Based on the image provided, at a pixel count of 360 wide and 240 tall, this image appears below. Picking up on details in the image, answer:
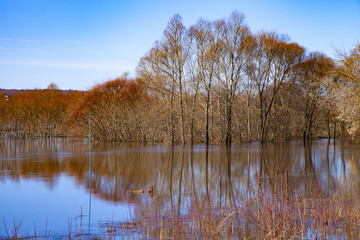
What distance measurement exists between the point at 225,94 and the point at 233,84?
160 centimetres

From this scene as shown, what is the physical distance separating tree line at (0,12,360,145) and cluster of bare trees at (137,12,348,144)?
11cm

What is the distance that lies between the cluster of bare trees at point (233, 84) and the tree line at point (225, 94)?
0.36ft

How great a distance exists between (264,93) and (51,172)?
124 feet

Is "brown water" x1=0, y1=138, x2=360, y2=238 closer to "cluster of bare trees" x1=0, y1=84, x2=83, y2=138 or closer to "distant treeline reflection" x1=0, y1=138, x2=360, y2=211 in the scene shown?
"distant treeline reflection" x1=0, y1=138, x2=360, y2=211

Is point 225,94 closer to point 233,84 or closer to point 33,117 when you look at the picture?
point 233,84

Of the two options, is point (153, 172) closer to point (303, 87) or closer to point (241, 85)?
point (241, 85)

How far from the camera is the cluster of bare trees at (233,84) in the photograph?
141 ft

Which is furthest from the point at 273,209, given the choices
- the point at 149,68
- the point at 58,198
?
the point at 149,68

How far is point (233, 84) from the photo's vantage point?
4703 centimetres

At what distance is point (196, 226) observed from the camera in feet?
28.0

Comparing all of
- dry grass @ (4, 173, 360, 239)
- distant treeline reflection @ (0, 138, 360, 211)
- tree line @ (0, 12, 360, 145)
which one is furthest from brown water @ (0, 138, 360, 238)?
tree line @ (0, 12, 360, 145)

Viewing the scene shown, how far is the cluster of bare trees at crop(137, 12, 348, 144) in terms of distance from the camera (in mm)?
42844

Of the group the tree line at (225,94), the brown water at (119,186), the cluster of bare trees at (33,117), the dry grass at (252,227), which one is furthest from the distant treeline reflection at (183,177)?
the cluster of bare trees at (33,117)

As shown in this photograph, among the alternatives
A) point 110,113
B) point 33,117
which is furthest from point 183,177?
point 33,117
